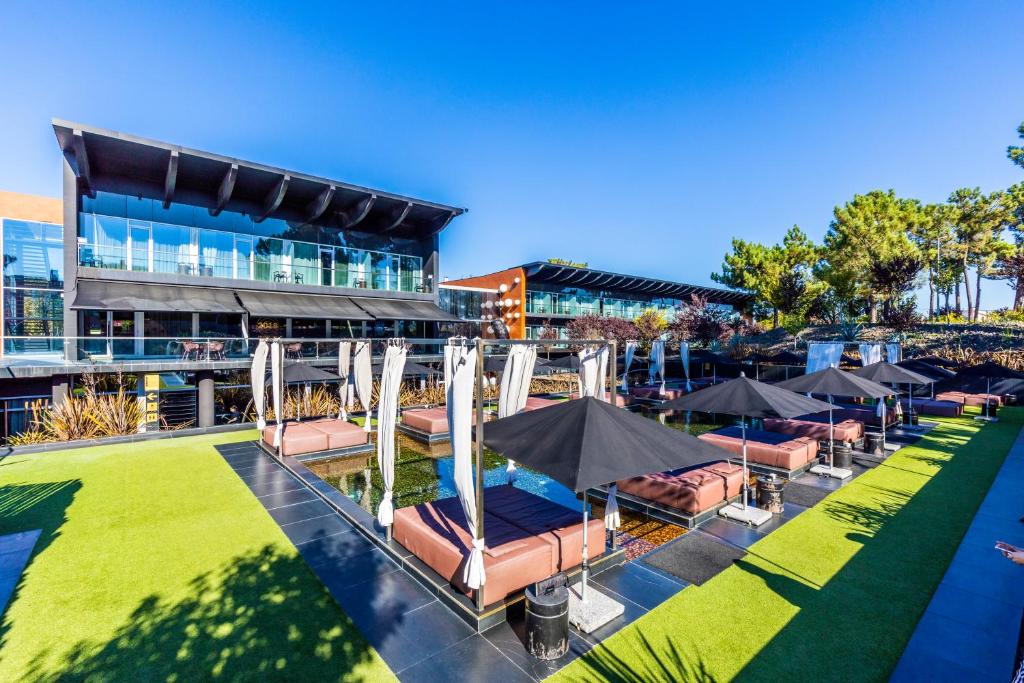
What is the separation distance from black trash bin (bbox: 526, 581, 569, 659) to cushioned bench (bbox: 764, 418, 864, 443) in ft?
35.7

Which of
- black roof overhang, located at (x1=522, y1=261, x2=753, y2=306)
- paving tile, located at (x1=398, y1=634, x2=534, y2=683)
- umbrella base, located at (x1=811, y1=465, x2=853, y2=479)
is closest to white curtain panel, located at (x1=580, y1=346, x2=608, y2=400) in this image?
paving tile, located at (x1=398, y1=634, x2=534, y2=683)

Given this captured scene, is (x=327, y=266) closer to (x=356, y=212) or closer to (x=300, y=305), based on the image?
(x=300, y=305)

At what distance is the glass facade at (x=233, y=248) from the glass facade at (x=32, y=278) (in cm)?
456

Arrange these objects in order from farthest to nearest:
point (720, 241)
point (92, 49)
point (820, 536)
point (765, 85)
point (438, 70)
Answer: point (720, 241) → point (438, 70) → point (765, 85) → point (92, 49) → point (820, 536)

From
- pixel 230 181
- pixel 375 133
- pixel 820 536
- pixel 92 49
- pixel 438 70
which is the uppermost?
pixel 438 70

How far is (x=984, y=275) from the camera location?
3812cm

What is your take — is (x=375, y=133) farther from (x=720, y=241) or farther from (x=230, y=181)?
(x=720, y=241)

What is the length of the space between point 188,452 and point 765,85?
89.4 feet

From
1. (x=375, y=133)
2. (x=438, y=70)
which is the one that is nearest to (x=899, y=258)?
(x=438, y=70)

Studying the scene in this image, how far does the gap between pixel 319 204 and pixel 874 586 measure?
24204 millimetres

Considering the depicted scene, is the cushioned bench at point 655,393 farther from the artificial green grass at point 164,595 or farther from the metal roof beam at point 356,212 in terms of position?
the artificial green grass at point 164,595

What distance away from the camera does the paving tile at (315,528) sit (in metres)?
7.54

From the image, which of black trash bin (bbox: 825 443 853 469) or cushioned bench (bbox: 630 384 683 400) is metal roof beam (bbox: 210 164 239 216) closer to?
cushioned bench (bbox: 630 384 683 400)

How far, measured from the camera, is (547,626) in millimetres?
4547
